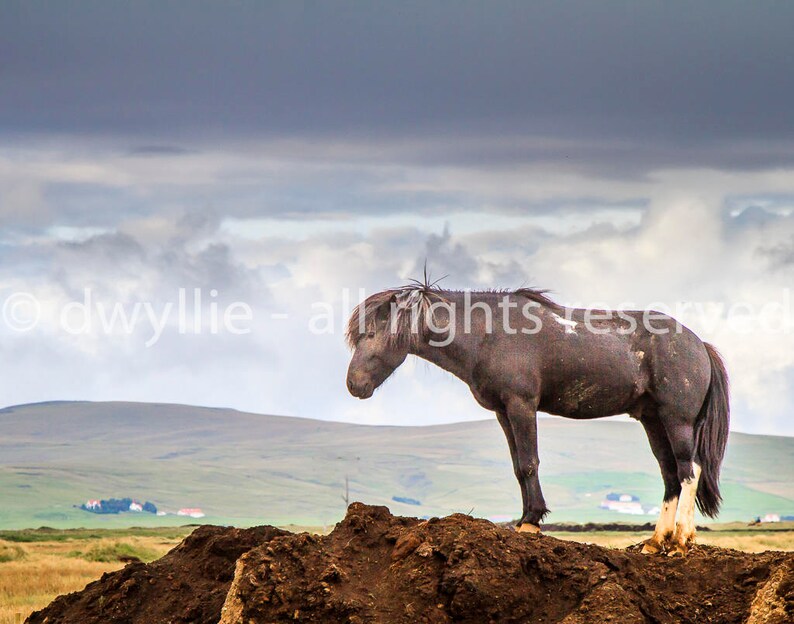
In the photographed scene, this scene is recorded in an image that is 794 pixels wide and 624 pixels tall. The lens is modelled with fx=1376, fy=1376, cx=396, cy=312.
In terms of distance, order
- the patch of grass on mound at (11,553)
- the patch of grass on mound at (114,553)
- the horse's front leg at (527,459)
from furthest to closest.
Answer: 1. the patch of grass on mound at (11,553)
2. the patch of grass on mound at (114,553)
3. the horse's front leg at (527,459)

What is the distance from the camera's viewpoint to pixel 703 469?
58.6 ft

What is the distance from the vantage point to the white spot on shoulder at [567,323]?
678 inches

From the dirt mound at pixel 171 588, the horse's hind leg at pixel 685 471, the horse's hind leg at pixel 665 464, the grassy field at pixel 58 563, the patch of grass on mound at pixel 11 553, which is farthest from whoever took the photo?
the patch of grass on mound at pixel 11 553

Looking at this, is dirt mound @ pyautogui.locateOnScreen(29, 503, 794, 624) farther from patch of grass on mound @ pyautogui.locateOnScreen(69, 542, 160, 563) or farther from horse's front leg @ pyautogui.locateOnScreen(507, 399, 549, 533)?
patch of grass on mound @ pyautogui.locateOnScreen(69, 542, 160, 563)

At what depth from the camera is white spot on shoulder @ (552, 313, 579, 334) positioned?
17219mm

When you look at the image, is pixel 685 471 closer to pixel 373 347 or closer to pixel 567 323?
pixel 567 323

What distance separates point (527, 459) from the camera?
1648 centimetres

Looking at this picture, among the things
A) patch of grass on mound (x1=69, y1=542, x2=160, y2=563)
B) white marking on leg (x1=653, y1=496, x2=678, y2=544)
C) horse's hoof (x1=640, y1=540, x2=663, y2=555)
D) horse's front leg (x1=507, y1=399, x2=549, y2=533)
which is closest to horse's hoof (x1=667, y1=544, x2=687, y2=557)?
horse's hoof (x1=640, y1=540, x2=663, y2=555)

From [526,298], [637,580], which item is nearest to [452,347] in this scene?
[526,298]

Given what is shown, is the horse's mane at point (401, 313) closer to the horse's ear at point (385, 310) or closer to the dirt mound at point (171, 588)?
the horse's ear at point (385, 310)

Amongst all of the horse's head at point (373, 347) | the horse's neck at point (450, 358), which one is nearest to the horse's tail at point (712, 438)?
the horse's neck at point (450, 358)

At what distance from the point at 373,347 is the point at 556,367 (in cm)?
229

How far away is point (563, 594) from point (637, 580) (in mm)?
932

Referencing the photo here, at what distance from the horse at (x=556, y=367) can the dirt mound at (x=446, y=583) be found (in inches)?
99.2
